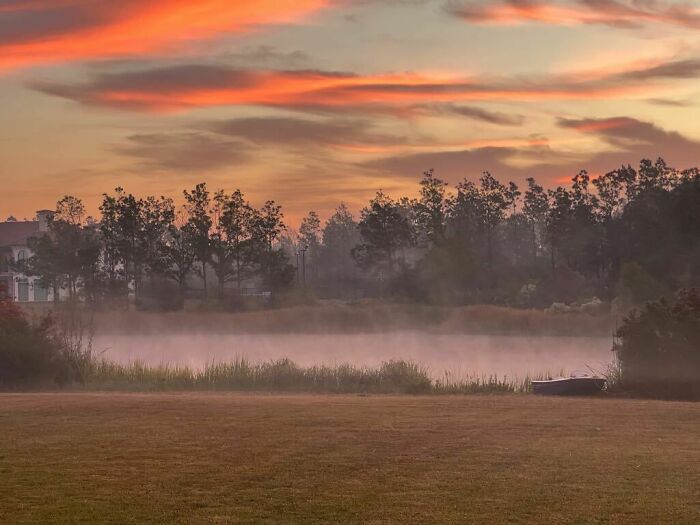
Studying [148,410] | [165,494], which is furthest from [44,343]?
[165,494]

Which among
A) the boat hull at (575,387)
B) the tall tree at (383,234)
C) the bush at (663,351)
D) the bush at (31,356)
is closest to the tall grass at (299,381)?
the bush at (31,356)

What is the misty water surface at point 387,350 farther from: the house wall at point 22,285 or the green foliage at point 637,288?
the house wall at point 22,285

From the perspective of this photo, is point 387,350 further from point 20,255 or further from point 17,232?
point 17,232

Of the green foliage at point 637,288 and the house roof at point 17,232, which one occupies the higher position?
the house roof at point 17,232

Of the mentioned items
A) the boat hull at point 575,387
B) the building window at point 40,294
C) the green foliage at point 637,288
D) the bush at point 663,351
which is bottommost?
the boat hull at point 575,387

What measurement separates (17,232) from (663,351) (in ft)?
298

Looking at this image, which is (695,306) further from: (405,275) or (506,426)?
(405,275)

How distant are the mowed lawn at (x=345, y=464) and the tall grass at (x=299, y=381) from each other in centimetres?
903

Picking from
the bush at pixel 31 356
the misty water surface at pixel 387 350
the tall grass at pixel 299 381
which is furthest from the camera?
the misty water surface at pixel 387 350

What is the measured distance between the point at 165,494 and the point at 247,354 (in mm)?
35768

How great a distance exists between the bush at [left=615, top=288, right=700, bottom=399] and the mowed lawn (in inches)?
253

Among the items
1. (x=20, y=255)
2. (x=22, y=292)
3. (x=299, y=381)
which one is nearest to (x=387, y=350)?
(x=299, y=381)

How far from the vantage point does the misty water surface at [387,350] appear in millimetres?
42906

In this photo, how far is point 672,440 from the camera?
17.1 m
